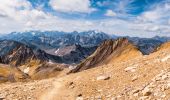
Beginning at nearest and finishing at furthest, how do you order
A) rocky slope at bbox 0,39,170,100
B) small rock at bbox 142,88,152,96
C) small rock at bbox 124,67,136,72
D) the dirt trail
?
small rock at bbox 142,88,152,96 < rocky slope at bbox 0,39,170,100 < the dirt trail < small rock at bbox 124,67,136,72

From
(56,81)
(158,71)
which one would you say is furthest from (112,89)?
(56,81)

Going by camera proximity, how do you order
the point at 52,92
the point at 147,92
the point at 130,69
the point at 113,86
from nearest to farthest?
1. the point at 147,92
2. the point at 113,86
3. the point at 52,92
4. the point at 130,69

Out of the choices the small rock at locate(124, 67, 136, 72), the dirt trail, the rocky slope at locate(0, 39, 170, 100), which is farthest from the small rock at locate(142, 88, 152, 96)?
the dirt trail

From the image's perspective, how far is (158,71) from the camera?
129 feet

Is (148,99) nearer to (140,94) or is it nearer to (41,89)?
(140,94)

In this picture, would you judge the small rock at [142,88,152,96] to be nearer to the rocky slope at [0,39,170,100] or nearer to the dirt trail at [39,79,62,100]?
the rocky slope at [0,39,170,100]

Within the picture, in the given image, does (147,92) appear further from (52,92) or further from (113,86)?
(52,92)

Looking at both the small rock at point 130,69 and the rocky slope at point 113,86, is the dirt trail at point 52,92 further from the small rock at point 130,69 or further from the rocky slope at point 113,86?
the small rock at point 130,69

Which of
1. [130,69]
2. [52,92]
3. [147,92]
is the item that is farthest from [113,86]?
[52,92]

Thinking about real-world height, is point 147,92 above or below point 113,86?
above

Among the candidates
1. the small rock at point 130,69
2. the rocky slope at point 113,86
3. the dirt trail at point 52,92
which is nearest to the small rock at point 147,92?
the rocky slope at point 113,86

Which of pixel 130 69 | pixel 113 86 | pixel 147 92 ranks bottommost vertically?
pixel 113 86

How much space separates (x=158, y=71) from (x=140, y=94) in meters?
5.41

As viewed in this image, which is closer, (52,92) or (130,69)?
(52,92)
